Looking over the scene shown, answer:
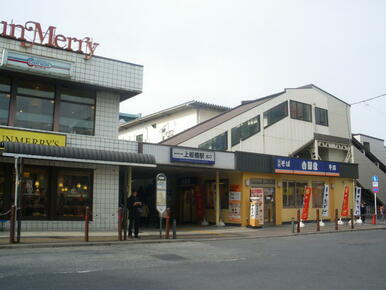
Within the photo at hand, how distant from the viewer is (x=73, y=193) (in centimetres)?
1791

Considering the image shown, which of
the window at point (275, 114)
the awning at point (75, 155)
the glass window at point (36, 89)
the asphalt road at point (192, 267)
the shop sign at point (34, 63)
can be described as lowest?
the asphalt road at point (192, 267)

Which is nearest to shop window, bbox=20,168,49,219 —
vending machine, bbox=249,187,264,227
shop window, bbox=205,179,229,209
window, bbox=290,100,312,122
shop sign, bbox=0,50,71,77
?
shop sign, bbox=0,50,71,77

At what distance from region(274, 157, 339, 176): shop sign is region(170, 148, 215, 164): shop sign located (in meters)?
4.89

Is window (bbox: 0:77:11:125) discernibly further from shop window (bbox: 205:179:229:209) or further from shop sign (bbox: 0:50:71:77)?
shop window (bbox: 205:179:229:209)

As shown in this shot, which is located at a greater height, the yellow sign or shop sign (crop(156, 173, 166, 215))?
the yellow sign

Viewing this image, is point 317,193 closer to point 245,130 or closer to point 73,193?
point 245,130

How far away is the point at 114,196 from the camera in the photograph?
18.6 meters

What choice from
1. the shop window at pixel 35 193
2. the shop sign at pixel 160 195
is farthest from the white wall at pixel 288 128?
the shop window at pixel 35 193

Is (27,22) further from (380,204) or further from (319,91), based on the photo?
(380,204)

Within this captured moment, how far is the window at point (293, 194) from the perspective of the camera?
84.6ft

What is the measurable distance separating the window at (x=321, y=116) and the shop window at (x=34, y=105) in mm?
20751

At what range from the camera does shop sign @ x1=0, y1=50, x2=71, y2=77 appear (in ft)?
52.4

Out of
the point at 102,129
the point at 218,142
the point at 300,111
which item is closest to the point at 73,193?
the point at 102,129

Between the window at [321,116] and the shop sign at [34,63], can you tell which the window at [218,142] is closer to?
the window at [321,116]
